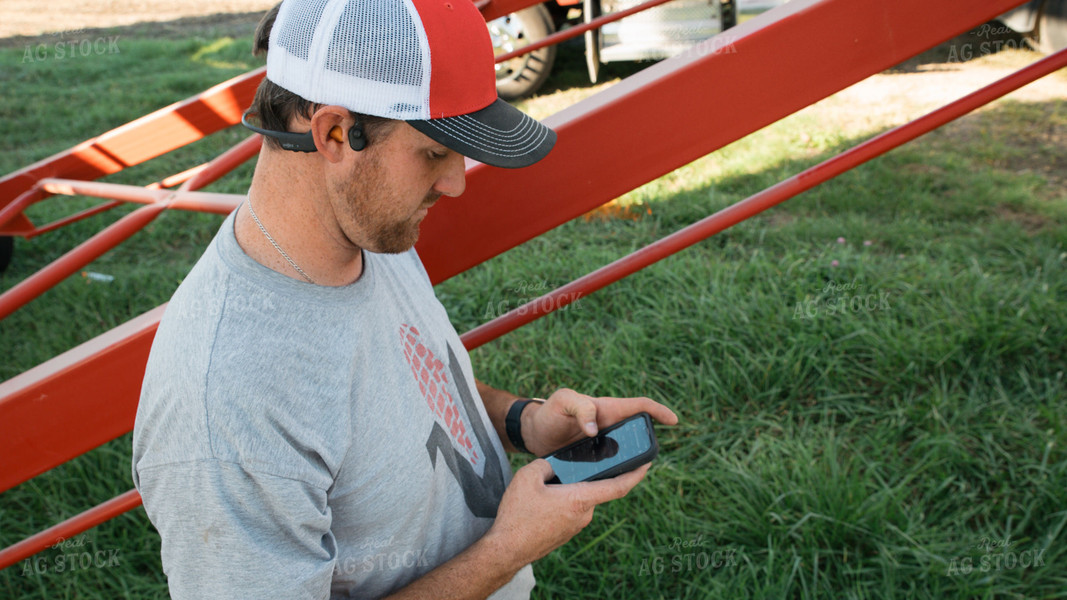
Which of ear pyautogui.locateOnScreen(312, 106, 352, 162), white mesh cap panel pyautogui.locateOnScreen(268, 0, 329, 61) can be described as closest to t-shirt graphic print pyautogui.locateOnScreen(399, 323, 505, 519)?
ear pyautogui.locateOnScreen(312, 106, 352, 162)

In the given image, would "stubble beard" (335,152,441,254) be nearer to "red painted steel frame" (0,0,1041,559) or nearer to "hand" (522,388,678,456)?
"red painted steel frame" (0,0,1041,559)

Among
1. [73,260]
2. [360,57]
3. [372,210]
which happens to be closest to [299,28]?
[360,57]

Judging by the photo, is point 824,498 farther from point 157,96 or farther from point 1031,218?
point 157,96

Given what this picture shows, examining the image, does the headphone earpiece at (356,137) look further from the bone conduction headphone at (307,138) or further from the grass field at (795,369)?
the grass field at (795,369)

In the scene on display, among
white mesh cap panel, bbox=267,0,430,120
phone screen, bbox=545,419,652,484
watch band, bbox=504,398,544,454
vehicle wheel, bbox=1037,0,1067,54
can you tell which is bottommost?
vehicle wheel, bbox=1037,0,1067,54

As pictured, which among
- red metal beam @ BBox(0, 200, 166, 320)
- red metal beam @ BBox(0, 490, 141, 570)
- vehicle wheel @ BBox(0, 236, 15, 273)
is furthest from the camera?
vehicle wheel @ BBox(0, 236, 15, 273)

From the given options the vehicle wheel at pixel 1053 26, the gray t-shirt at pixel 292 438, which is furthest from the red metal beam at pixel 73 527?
the vehicle wheel at pixel 1053 26

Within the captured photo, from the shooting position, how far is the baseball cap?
102 centimetres

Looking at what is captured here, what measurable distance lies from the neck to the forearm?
0.50m

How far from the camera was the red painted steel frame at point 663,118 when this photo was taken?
120cm

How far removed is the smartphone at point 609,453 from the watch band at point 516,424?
0.20 meters

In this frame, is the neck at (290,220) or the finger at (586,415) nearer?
the neck at (290,220)

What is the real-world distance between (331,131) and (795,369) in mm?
2205

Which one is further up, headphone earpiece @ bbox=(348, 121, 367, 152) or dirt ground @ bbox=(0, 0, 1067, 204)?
headphone earpiece @ bbox=(348, 121, 367, 152)
